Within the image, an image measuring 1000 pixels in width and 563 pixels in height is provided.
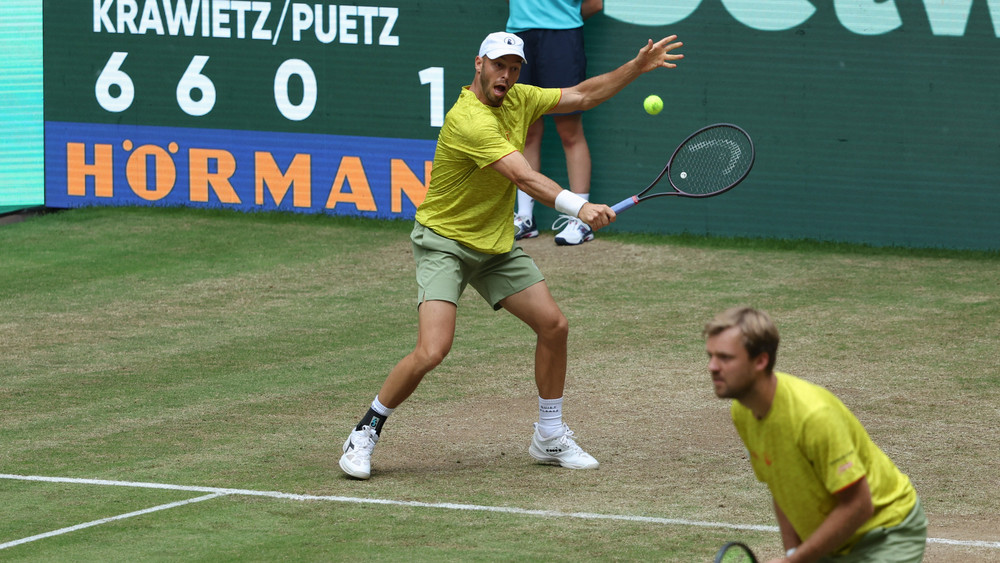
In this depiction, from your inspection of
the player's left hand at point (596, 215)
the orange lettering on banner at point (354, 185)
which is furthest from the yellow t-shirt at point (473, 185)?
the orange lettering on banner at point (354, 185)

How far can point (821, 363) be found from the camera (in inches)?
370

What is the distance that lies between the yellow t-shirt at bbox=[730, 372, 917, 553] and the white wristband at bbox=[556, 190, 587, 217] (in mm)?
2487

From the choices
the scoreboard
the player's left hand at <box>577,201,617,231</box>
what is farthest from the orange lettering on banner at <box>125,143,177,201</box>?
the player's left hand at <box>577,201,617,231</box>

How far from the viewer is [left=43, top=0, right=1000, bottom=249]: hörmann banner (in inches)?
496

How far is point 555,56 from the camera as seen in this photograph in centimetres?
1288

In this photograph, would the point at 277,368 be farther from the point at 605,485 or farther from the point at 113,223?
the point at 113,223

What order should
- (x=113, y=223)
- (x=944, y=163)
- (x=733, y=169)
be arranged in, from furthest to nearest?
1. (x=113, y=223)
2. (x=944, y=163)
3. (x=733, y=169)

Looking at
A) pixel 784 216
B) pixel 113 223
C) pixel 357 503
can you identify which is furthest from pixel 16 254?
pixel 357 503

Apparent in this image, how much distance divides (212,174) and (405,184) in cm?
203

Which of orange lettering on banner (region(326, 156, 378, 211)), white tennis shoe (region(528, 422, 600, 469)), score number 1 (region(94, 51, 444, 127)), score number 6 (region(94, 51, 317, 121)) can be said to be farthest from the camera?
score number 6 (region(94, 51, 317, 121))

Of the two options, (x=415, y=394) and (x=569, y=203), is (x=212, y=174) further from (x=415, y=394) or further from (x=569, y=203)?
(x=569, y=203)

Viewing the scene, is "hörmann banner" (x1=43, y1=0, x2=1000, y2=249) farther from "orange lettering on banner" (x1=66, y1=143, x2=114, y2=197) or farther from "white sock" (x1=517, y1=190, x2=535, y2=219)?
A: "white sock" (x1=517, y1=190, x2=535, y2=219)

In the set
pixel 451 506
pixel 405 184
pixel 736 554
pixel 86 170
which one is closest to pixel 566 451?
pixel 451 506

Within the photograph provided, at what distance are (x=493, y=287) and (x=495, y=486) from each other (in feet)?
3.34
